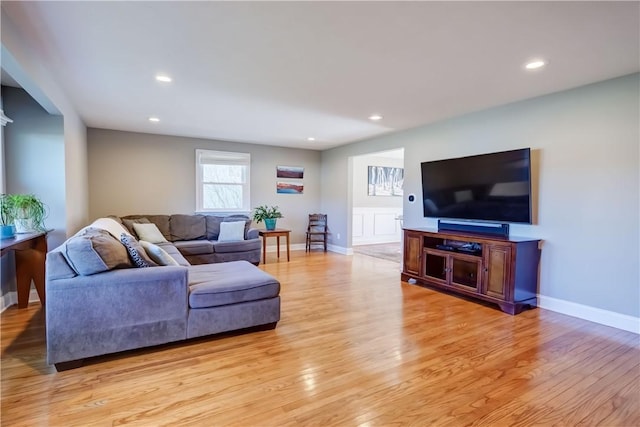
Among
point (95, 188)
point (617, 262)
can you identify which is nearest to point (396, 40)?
point (617, 262)

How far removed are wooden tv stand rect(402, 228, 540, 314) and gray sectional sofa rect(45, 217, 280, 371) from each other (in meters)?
2.25

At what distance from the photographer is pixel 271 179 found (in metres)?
7.01

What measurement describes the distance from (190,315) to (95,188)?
4.24 m

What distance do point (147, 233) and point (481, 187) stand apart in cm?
469

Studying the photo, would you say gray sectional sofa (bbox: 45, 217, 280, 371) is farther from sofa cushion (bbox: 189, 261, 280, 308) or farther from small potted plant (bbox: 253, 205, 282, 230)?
small potted plant (bbox: 253, 205, 282, 230)

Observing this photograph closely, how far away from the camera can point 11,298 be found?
135 inches

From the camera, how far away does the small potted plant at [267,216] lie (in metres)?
6.31

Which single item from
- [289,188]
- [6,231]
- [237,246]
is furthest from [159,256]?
[289,188]

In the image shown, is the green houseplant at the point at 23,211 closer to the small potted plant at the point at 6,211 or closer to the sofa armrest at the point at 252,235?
the small potted plant at the point at 6,211

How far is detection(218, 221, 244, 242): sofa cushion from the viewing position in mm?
5531

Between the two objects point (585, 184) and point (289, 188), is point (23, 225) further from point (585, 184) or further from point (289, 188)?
point (585, 184)

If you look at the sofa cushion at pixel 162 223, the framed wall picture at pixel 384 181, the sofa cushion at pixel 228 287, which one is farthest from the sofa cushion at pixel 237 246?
the framed wall picture at pixel 384 181

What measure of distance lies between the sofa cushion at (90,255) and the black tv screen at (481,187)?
3740 millimetres

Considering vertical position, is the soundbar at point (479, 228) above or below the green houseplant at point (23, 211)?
below
